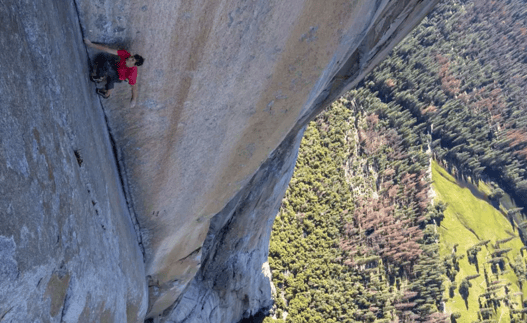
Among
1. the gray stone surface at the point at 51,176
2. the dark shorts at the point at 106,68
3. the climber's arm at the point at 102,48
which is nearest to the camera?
the gray stone surface at the point at 51,176

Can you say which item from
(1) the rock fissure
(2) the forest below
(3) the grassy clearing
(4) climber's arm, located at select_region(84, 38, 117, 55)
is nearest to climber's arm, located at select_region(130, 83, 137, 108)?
(1) the rock fissure

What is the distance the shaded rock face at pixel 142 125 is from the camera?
3.70 metres

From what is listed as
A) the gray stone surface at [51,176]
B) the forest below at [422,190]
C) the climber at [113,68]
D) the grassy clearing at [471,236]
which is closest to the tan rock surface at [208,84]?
the climber at [113,68]

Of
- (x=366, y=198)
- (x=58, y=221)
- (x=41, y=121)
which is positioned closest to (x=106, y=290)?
(x=58, y=221)

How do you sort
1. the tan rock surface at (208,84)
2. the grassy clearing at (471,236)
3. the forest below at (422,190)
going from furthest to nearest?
the grassy clearing at (471,236), the forest below at (422,190), the tan rock surface at (208,84)

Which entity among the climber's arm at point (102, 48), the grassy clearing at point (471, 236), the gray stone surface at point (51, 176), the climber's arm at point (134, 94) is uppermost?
the grassy clearing at point (471, 236)

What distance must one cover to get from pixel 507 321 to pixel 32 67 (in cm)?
5019

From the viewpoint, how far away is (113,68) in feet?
18.3

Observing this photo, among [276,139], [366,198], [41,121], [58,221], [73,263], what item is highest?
[366,198]

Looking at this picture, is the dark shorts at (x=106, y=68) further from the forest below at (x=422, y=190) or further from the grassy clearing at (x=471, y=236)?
the grassy clearing at (x=471, y=236)

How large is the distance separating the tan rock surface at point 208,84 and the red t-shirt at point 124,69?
0.33 meters

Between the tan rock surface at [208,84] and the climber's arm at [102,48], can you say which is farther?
the tan rock surface at [208,84]

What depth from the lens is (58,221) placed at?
13.9 ft

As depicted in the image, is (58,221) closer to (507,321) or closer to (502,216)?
(507,321)
